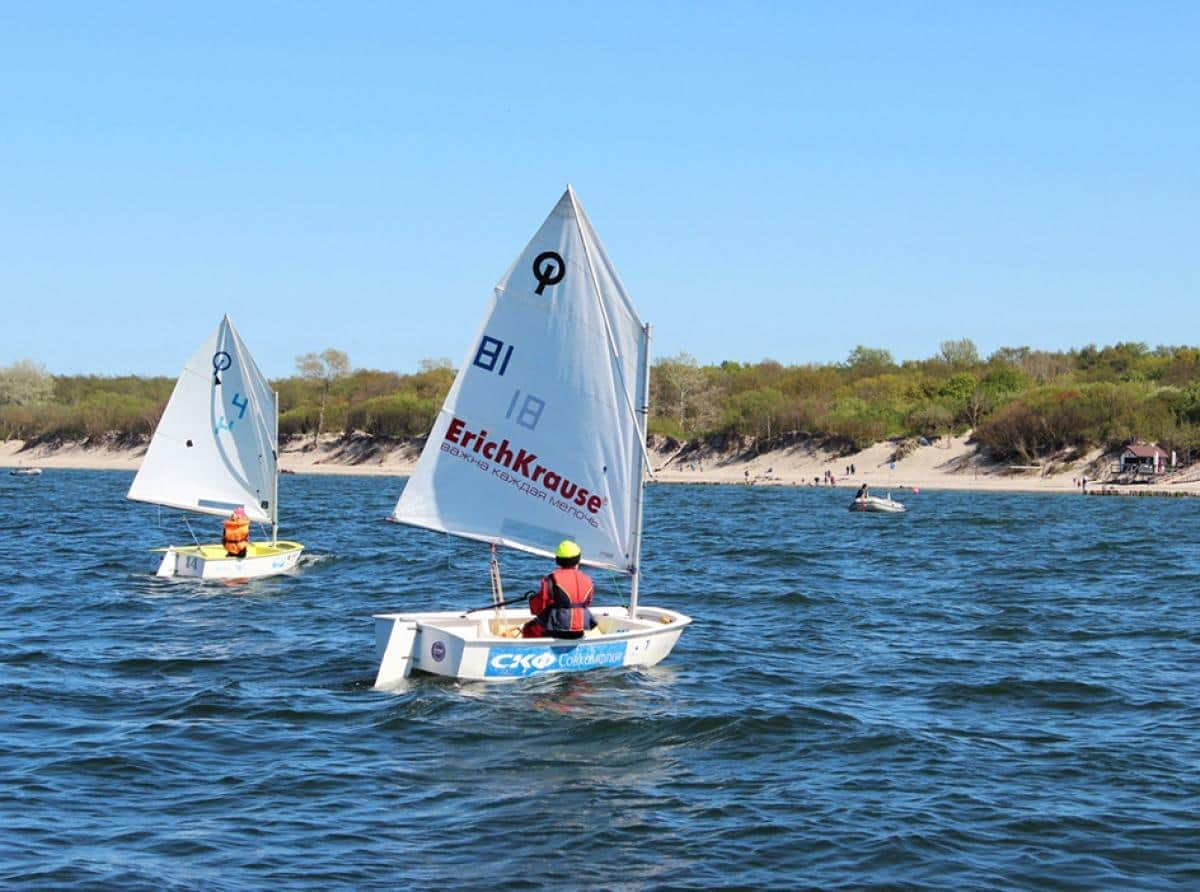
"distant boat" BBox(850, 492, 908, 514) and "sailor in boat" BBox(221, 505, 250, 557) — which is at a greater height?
"sailor in boat" BBox(221, 505, 250, 557)

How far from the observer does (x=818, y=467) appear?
341 ft

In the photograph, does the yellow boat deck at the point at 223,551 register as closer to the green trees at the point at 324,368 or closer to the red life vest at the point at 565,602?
the red life vest at the point at 565,602

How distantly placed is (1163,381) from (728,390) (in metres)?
39.5

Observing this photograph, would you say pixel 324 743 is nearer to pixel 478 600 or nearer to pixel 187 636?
pixel 187 636

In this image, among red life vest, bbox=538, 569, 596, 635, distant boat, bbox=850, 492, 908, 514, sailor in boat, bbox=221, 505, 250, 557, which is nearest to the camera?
red life vest, bbox=538, 569, 596, 635

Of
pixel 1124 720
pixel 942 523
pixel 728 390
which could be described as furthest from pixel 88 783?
pixel 728 390

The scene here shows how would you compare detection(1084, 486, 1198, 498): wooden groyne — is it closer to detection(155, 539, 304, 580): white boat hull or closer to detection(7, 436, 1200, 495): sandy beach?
detection(7, 436, 1200, 495): sandy beach

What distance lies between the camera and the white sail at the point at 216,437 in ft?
113

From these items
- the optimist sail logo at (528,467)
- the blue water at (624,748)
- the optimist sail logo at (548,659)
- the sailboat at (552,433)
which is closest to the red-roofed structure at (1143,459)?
the blue water at (624,748)

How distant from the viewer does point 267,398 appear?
1380 inches

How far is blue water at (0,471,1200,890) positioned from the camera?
12.4m

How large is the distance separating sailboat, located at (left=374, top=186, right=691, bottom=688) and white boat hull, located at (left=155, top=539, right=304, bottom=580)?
12.6 m

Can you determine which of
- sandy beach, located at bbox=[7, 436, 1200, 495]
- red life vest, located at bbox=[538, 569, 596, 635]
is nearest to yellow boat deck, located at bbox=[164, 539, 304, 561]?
red life vest, located at bbox=[538, 569, 596, 635]

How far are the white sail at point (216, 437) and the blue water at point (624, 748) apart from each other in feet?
10.1
